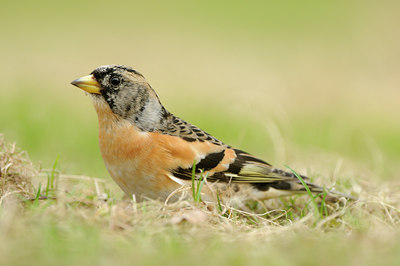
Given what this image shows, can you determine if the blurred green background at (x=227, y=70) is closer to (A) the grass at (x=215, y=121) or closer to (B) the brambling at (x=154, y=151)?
(A) the grass at (x=215, y=121)

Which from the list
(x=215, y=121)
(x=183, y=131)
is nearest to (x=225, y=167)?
(x=183, y=131)

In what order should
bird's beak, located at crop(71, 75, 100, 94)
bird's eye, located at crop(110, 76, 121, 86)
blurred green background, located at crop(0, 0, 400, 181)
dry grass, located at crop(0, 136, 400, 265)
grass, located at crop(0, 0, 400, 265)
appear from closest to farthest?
dry grass, located at crop(0, 136, 400, 265)
grass, located at crop(0, 0, 400, 265)
bird's beak, located at crop(71, 75, 100, 94)
bird's eye, located at crop(110, 76, 121, 86)
blurred green background, located at crop(0, 0, 400, 181)

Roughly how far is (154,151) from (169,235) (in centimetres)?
128

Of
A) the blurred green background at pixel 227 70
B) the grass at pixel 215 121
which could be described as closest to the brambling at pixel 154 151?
the grass at pixel 215 121

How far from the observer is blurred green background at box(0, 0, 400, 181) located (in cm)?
789

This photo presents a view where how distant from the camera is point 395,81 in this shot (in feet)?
42.5

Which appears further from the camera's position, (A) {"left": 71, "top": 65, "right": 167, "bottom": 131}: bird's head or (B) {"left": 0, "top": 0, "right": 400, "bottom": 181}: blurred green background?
(B) {"left": 0, "top": 0, "right": 400, "bottom": 181}: blurred green background

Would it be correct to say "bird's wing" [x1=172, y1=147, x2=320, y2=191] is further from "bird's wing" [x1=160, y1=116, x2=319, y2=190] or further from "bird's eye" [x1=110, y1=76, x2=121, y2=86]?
"bird's eye" [x1=110, y1=76, x2=121, y2=86]

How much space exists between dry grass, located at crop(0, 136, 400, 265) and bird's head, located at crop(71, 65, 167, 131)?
2.54 ft

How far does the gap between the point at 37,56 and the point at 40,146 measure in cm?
831

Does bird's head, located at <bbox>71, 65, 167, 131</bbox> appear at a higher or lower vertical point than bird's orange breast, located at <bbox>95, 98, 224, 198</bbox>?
higher

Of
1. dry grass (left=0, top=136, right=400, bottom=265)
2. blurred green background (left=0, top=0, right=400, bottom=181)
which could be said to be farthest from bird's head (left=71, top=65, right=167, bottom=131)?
blurred green background (left=0, top=0, right=400, bottom=181)

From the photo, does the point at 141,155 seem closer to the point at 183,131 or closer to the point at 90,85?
the point at 183,131

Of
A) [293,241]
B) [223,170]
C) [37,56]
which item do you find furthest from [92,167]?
[37,56]
